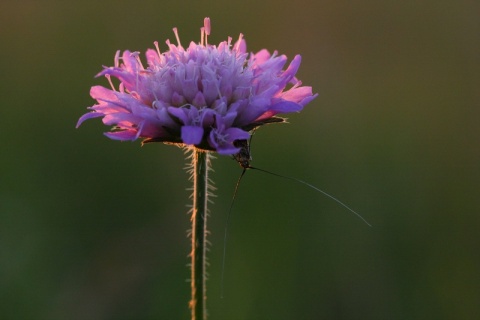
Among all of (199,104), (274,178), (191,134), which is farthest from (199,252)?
(274,178)

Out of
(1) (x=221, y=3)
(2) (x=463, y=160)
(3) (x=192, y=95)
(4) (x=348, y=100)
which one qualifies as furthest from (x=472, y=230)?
(1) (x=221, y=3)

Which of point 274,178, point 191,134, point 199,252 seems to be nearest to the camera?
point 191,134

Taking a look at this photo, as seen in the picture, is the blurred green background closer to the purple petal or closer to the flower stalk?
the flower stalk

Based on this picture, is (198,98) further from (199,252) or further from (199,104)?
(199,252)

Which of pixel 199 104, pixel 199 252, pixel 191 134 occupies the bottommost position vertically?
pixel 199 252

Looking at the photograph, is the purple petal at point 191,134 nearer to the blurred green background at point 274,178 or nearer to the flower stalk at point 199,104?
the flower stalk at point 199,104

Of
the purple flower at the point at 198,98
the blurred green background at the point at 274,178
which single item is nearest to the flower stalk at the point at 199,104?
the purple flower at the point at 198,98

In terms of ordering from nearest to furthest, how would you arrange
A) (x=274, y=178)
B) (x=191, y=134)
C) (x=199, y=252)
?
(x=191, y=134) → (x=199, y=252) → (x=274, y=178)
